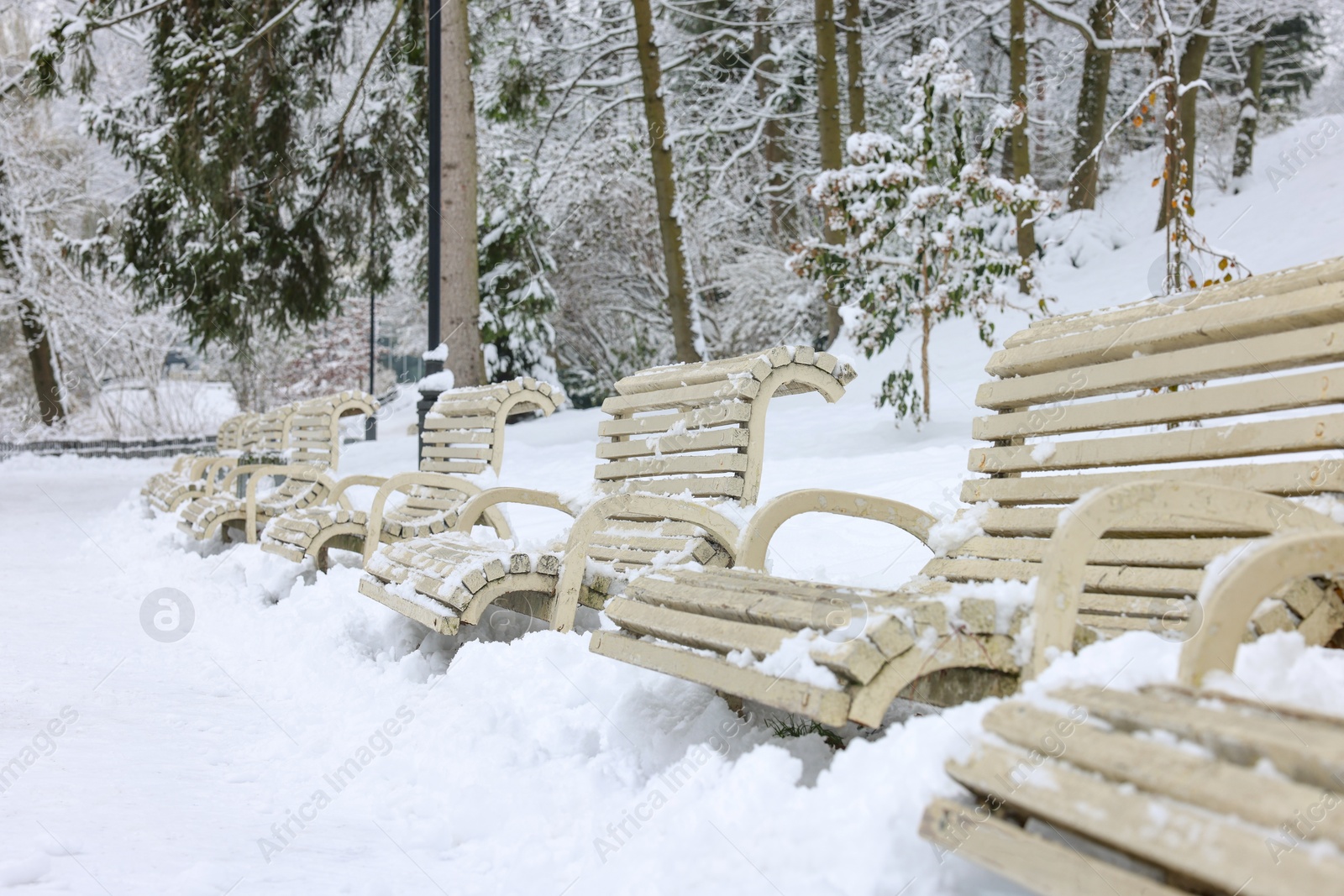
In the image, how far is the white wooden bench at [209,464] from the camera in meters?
8.16

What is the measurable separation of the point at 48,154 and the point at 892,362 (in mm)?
18467

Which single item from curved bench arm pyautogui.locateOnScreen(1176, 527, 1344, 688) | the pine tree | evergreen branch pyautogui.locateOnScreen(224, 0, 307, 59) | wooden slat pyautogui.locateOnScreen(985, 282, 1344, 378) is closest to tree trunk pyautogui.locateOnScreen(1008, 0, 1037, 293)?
the pine tree

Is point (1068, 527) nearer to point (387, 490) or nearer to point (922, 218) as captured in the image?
point (387, 490)

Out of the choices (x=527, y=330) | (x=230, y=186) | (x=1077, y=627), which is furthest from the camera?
(x=527, y=330)

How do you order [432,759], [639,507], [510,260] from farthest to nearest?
[510,260]
[639,507]
[432,759]

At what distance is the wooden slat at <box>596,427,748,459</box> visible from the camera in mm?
3516

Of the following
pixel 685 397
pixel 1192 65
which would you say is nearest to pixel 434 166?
pixel 685 397

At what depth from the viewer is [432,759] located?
9.35 ft

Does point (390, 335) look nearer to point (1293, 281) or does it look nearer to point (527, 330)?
point (527, 330)

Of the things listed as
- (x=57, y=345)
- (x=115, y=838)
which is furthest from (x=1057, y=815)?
(x=57, y=345)

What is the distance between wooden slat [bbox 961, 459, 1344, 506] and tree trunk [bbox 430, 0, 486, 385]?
22.2ft

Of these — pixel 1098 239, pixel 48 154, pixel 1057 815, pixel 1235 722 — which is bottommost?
pixel 1057 815

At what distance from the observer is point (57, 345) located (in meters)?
20.7

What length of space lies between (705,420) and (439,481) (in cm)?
146
